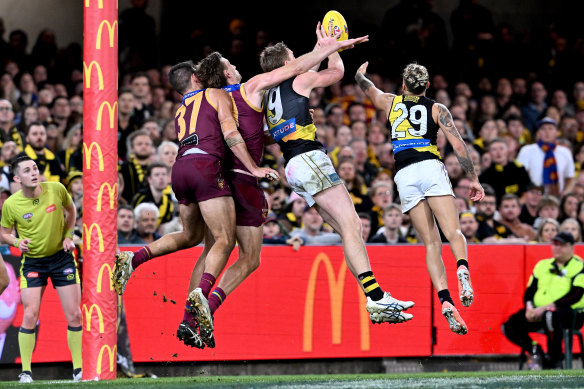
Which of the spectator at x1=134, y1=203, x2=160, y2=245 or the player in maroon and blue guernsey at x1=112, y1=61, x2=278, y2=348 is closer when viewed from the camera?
the player in maroon and blue guernsey at x1=112, y1=61, x2=278, y2=348

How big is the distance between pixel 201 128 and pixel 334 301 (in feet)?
11.6

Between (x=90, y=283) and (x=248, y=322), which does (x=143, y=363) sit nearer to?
(x=248, y=322)

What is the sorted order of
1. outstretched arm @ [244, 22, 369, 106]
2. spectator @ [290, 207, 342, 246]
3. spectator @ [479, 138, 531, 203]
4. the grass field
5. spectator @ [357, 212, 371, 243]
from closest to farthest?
the grass field, outstretched arm @ [244, 22, 369, 106], spectator @ [290, 207, 342, 246], spectator @ [357, 212, 371, 243], spectator @ [479, 138, 531, 203]

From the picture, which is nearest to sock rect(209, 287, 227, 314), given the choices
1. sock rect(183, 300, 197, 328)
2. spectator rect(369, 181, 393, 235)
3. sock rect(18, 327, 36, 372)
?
sock rect(183, 300, 197, 328)

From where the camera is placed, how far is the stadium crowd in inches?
477

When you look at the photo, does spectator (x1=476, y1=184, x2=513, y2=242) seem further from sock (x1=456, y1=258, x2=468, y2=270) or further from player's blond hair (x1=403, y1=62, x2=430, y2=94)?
player's blond hair (x1=403, y1=62, x2=430, y2=94)

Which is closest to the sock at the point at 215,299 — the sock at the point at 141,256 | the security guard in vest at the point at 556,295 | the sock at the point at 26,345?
the sock at the point at 141,256

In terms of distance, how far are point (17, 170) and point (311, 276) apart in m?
3.37

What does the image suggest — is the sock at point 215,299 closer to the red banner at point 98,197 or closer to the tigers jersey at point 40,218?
the red banner at point 98,197

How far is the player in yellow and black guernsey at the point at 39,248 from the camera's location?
34.0ft

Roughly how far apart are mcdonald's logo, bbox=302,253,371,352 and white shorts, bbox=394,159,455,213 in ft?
8.13

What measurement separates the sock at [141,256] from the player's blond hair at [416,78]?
2.71 m

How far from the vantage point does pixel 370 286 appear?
337 inches

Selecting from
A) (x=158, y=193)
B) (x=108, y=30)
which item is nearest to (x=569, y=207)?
(x=158, y=193)
